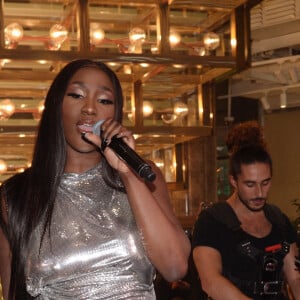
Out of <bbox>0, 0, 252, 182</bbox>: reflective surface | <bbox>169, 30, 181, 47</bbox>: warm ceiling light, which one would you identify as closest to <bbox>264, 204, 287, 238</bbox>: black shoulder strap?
<bbox>0, 0, 252, 182</bbox>: reflective surface

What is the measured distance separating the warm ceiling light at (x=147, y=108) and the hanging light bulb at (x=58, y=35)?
0.87 meters

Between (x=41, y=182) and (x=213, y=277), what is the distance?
140 centimetres

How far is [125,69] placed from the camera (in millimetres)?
4738

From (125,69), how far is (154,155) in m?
1.01

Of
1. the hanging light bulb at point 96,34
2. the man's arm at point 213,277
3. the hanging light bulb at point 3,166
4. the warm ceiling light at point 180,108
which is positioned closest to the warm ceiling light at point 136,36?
the hanging light bulb at point 96,34

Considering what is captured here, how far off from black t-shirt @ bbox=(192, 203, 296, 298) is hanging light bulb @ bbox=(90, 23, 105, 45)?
4.67ft

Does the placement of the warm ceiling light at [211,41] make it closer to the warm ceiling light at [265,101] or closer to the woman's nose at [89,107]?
the woman's nose at [89,107]

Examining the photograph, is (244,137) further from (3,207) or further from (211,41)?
(3,207)

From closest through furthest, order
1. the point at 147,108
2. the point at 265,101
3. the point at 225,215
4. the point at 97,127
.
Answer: the point at 97,127 < the point at 225,215 < the point at 147,108 < the point at 265,101

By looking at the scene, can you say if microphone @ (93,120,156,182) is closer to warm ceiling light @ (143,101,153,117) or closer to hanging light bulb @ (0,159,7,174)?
warm ceiling light @ (143,101,153,117)

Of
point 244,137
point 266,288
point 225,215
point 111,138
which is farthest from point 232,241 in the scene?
point 111,138

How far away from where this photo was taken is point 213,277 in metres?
3.15

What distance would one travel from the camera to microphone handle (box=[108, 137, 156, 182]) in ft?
5.27

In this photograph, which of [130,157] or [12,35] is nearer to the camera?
[130,157]
